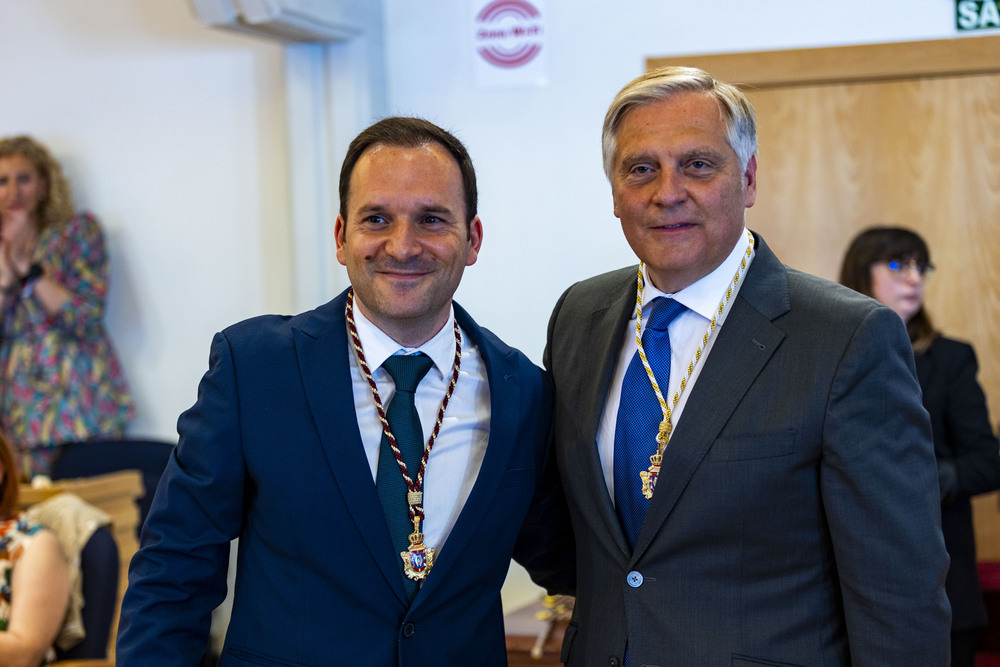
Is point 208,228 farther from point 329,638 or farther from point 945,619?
point 945,619

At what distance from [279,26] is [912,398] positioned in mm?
3122

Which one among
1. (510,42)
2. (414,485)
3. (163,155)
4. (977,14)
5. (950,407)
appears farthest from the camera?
(163,155)

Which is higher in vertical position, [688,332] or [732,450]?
[688,332]

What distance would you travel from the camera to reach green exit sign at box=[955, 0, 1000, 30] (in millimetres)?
3834

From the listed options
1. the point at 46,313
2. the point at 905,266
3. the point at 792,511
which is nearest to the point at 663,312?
the point at 792,511

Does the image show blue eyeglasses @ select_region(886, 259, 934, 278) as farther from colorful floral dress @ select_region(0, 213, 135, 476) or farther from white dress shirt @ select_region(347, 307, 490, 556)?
colorful floral dress @ select_region(0, 213, 135, 476)

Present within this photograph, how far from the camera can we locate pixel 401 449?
67.4 inches

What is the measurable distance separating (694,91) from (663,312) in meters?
0.37

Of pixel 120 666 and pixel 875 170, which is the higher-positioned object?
pixel 875 170

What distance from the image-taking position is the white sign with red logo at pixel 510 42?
165 inches

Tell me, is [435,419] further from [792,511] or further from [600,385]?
[792,511]

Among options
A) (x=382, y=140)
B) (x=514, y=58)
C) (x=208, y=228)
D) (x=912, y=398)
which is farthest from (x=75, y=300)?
(x=912, y=398)

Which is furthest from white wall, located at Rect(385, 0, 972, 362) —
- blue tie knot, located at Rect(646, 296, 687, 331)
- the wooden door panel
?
blue tie knot, located at Rect(646, 296, 687, 331)

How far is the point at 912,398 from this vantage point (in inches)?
61.1
